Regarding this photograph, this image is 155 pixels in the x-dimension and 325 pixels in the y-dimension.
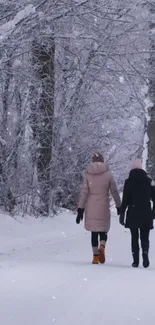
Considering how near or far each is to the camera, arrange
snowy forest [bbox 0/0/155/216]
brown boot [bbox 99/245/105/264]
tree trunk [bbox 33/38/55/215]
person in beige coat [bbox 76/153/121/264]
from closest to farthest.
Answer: brown boot [bbox 99/245/105/264], person in beige coat [bbox 76/153/121/264], snowy forest [bbox 0/0/155/216], tree trunk [bbox 33/38/55/215]

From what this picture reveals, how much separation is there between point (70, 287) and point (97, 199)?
3268 millimetres

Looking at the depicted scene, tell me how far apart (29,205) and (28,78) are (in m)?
3.48

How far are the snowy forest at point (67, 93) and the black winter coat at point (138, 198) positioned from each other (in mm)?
4913

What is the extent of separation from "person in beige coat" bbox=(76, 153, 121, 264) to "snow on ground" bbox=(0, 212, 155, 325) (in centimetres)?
55

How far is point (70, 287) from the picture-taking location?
1046cm

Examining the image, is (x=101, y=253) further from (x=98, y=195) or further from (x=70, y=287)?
(x=70, y=287)

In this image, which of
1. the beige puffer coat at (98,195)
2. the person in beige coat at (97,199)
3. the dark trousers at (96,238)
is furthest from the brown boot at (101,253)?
the beige puffer coat at (98,195)

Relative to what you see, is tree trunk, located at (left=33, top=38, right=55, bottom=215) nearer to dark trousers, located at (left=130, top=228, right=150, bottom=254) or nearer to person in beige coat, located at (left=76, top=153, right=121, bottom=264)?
person in beige coat, located at (left=76, top=153, right=121, bottom=264)

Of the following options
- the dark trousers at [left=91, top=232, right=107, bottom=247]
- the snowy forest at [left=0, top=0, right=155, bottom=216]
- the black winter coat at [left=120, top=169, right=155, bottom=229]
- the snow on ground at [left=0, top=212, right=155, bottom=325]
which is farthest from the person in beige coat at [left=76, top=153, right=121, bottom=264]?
the snowy forest at [left=0, top=0, right=155, bottom=216]

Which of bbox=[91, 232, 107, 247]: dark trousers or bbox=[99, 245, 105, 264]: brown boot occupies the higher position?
bbox=[91, 232, 107, 247]: dark trousers

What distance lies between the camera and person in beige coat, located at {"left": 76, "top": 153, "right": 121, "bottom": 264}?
1345cm

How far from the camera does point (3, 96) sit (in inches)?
817

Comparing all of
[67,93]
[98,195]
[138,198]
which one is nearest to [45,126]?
[67,93]

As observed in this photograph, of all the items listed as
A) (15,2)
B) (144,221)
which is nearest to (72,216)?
(15,2)
